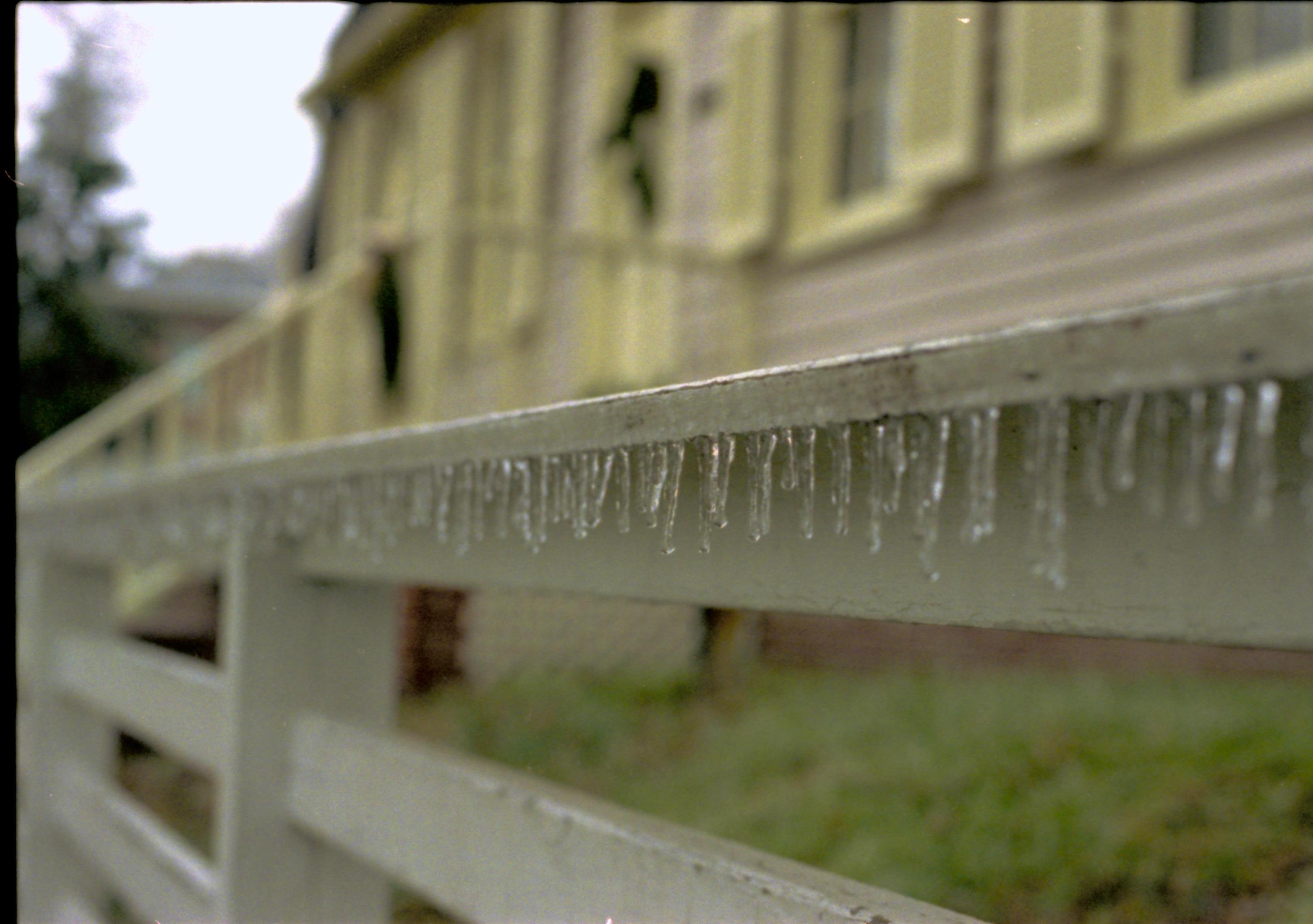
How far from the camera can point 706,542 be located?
0.77m

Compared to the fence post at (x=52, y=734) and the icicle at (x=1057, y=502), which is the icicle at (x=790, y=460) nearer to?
the icicle at (x=1057, y=502)

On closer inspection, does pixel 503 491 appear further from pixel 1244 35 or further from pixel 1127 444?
pixel 1244 35

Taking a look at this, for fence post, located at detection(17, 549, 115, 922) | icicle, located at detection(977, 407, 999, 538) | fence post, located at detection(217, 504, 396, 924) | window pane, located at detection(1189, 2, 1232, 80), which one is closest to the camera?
icicle, located at detection(977, 407, 999, 538)

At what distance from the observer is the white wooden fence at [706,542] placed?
473mm

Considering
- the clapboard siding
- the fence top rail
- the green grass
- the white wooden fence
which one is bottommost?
the green grass

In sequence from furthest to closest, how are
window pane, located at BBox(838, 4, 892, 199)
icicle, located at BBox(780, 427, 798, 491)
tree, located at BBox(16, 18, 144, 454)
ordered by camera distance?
window pane, located at BBox(838, 4, 892, 199)
tree, located at BBox(16, 18, 144, 454)
icicle, located at BBox(780, 427, 798, 491)

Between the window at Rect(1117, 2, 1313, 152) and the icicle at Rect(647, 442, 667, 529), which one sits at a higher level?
the window at Rect(1117, 2, 1313, 152)

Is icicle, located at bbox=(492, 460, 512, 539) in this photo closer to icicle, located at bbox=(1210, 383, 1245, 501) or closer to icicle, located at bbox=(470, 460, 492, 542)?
icicle, located at bbox=(470, 460, 492, 542)

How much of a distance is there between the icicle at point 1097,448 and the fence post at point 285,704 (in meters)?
1.29

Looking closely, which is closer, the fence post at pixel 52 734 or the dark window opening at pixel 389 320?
the fence post at pixel 52 734

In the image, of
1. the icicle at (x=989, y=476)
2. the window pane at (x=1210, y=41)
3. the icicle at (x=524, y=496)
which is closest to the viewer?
the icicle at (x=989, y=476)

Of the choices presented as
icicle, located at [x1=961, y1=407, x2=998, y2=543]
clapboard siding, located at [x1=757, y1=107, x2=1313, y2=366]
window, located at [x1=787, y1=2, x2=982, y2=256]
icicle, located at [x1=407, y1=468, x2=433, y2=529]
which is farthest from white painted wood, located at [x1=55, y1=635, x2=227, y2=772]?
window, located at [x1=787, y1=2, x2=982, y2=256]

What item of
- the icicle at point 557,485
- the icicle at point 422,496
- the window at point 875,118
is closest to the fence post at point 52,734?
the icicle at point 422,496

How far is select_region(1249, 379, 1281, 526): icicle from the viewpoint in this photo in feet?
1.40
